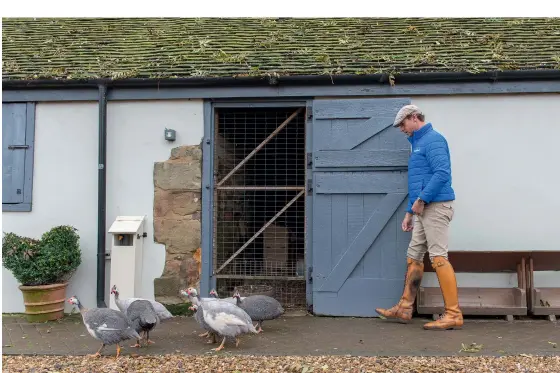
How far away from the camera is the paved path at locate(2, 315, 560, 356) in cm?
473

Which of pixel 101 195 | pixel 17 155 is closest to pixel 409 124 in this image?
pixel 101 195

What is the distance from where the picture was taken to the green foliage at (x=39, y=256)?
19.4 feet

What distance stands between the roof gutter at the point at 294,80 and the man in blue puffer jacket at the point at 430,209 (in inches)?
36.5

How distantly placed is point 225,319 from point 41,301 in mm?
2557

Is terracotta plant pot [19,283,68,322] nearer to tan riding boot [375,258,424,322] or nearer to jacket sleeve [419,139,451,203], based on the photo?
tan riding boot [375,258,424,322]

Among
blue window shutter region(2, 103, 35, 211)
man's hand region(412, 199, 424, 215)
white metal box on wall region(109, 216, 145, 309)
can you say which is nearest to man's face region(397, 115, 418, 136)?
man's hand region(412, 199, 424, 215)

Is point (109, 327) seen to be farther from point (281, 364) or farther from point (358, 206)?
point (358, 206)

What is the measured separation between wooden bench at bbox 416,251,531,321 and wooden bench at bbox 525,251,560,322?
2.8 inches

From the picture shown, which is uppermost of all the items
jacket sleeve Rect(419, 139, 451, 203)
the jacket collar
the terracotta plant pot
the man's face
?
the man's face

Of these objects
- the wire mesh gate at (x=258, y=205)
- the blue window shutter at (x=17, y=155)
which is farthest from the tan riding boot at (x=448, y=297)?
the blue window shutter at (x=17, y=155)

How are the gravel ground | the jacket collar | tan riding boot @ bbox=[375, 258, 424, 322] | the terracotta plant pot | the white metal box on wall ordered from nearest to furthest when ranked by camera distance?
the gravel ground
the jacket collar
tan riding boot @ bbox=[375, 258, 424, 322]
the terracotta plant pot
the white metal box on wall

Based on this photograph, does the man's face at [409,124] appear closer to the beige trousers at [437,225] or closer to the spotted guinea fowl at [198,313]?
the beige trousers at [437,225]

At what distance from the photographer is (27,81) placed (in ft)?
21.3

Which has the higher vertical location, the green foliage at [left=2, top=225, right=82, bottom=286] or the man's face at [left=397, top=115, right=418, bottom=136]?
the man's face at [left=397, top=115, right=418, bottom=136]
